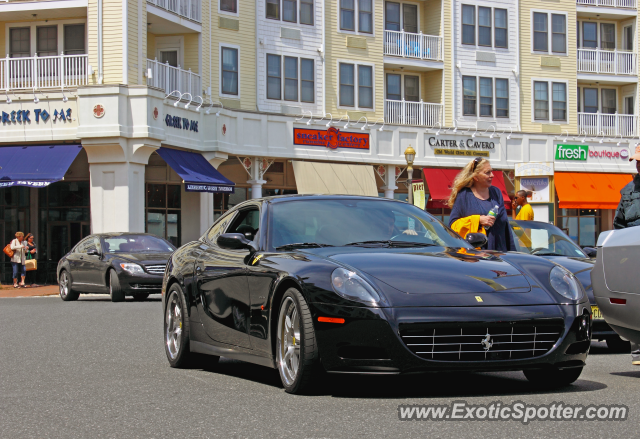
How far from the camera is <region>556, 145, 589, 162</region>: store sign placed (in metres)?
39.1

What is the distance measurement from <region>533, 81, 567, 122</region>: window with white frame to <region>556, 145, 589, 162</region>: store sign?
125 centimetres

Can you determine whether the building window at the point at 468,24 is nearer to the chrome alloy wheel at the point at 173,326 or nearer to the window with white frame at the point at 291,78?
the window with white frame at the point at 291,78

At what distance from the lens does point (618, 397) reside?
19.3 feet

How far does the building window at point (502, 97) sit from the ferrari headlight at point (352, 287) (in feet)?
110

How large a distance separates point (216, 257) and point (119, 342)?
349cm

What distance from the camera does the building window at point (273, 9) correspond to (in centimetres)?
3356

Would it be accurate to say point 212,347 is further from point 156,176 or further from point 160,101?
point 156,176

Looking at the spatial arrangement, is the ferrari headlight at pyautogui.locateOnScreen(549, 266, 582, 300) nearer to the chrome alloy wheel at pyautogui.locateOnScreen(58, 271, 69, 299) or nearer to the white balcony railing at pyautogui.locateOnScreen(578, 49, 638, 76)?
the chrome alloy wheel at pyautogui.locateOnScreen(58, 271, 69, 299)

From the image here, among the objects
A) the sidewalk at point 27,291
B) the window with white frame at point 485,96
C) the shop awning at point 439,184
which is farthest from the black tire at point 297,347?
the window with white frame at point 485,96

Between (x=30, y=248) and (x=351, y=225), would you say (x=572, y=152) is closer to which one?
(x=30, y=248)

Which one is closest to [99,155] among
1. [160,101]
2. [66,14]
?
[160,101]

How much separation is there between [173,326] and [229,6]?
2558 cm

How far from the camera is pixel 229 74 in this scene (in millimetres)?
32375

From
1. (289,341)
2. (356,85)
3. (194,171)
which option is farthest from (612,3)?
(289,341)
